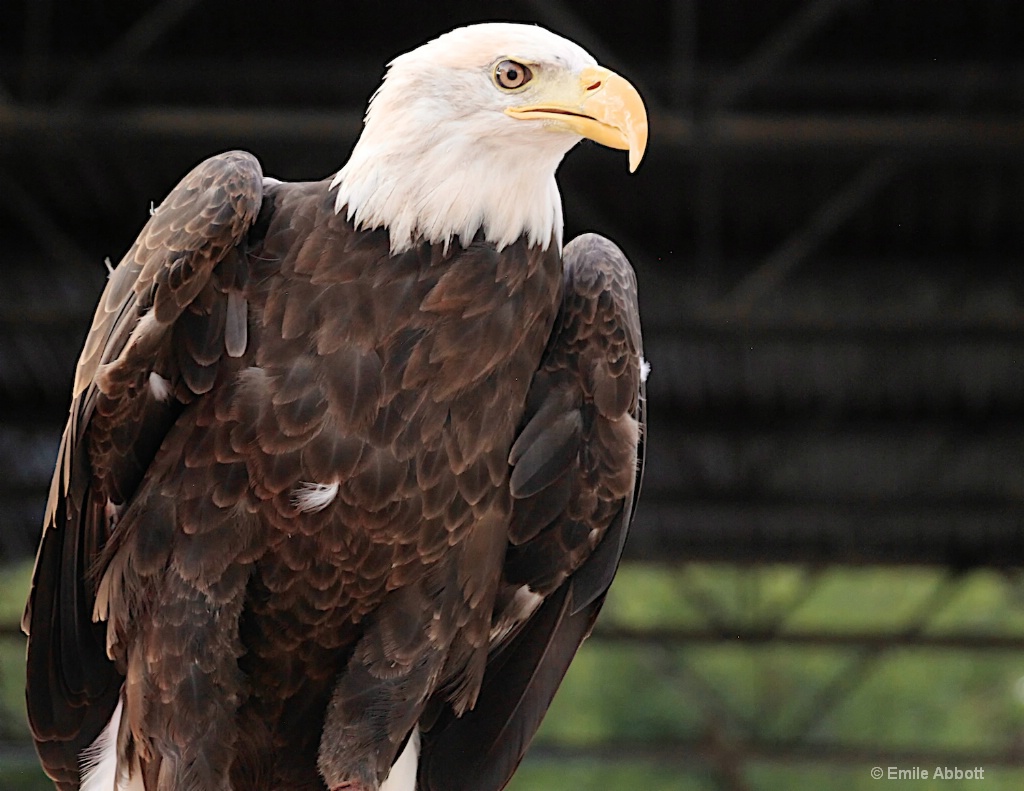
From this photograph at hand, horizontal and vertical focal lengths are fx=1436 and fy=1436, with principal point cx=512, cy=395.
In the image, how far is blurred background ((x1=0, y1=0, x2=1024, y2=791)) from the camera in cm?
698

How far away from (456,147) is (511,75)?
21 centimetres

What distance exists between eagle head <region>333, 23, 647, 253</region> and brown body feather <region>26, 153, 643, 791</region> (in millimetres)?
86

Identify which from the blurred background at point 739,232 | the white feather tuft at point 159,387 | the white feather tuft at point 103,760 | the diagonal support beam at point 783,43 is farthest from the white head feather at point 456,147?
the diagonal support beam at point 783,43

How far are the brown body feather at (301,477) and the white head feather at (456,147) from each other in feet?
0.24

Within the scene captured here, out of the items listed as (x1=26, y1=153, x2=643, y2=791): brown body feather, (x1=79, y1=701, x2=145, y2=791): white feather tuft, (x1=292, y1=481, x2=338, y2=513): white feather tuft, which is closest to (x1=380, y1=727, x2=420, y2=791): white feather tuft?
(x1=26, y1=153, x2=643, y2=791): brown body feather

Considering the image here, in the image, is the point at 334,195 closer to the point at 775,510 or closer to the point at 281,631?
the point at 281,631

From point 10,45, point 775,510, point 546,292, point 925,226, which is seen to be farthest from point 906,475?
point 546,292

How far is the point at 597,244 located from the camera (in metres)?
3.97

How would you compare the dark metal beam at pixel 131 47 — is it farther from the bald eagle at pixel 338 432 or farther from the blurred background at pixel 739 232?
the bald eagle at pixel 338 432

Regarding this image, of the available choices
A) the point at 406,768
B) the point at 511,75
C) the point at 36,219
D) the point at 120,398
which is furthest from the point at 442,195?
the point at 36,219

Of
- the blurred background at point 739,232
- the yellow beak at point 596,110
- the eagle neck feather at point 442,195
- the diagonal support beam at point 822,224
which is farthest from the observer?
the diagonal support beam at point 822,224

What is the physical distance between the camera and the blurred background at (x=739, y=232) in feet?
22.9

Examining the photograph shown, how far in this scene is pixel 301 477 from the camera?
3461 millimetres

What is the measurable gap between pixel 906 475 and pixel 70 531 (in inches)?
315
